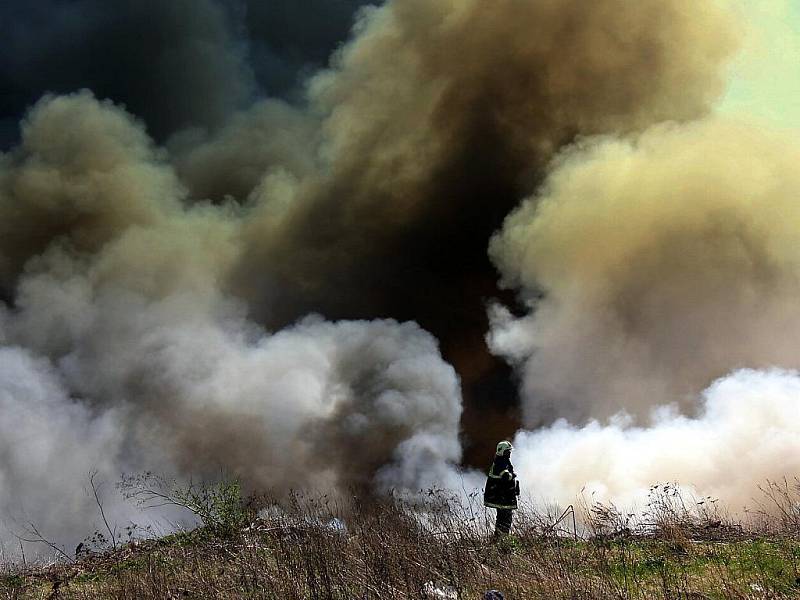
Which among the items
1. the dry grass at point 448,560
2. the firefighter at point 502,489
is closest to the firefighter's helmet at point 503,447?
the firefighter at point 502,489

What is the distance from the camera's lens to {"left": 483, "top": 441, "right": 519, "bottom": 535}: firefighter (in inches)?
519

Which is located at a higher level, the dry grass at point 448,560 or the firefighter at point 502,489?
the firefighter at point 502,489

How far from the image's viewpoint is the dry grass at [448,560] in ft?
26.1

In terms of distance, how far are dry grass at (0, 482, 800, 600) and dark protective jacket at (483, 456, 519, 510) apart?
2.32 ft

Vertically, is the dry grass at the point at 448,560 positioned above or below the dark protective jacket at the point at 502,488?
below

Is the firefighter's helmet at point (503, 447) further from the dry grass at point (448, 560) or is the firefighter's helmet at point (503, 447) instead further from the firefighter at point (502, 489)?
the dry grass at point (448, 560)

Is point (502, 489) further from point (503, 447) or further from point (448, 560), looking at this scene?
point (448, 560)

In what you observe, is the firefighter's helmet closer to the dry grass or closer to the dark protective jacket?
the dark protective jacket

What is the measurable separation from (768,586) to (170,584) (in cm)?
793

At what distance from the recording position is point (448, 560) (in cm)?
864

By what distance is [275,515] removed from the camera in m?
11.7

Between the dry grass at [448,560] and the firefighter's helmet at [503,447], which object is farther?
the firefighter's helmet at [503,447]

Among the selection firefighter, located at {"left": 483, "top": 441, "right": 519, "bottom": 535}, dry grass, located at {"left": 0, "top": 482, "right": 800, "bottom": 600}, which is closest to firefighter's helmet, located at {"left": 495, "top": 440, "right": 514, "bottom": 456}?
firefighter, located at {"left": 483, "top": 441, "right": 519, "bottom": 535}

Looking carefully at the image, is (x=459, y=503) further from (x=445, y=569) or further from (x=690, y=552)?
(x=690, y=552)
